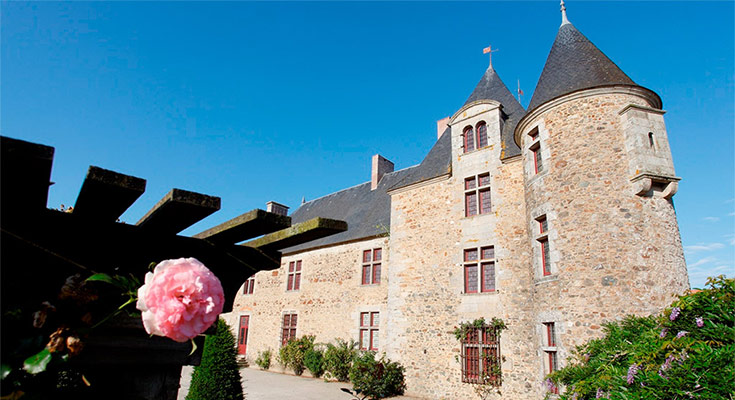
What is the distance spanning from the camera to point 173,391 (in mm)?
2156

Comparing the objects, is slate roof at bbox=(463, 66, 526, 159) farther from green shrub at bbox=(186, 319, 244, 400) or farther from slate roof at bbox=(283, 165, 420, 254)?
green shrub at bbox=(186, 319, 244, 400)

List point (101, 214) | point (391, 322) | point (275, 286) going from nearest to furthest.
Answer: point (101, 214) → point (391, 322) → point (275, 286)

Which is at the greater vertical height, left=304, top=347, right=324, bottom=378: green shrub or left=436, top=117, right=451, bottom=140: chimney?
left=436, top=117, right=451, bottom=140: chimney

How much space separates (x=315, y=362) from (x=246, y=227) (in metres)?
12.7

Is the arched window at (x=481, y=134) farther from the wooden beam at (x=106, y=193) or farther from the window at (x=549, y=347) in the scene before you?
the wooden beam at (x=106, y=193)

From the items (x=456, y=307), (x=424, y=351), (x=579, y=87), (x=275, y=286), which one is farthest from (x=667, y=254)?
(x=275, y=286)

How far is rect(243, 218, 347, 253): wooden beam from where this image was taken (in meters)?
2.11

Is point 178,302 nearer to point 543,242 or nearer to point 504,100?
point 543,242

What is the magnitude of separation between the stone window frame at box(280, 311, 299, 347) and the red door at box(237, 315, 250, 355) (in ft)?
8.52

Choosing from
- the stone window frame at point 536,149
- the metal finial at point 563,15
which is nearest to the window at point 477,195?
the stone window frame at point 536,149

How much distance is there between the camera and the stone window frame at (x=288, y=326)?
15289 millimetres

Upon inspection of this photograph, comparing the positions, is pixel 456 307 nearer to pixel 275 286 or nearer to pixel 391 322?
pixel 391 322

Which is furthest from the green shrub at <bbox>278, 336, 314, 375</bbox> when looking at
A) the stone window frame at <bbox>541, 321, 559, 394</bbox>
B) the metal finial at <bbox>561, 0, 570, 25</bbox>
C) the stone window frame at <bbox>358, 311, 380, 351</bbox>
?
the metal finial at <bbox>561, 0, 570, 25</bbox>

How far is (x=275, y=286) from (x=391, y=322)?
674 cm
